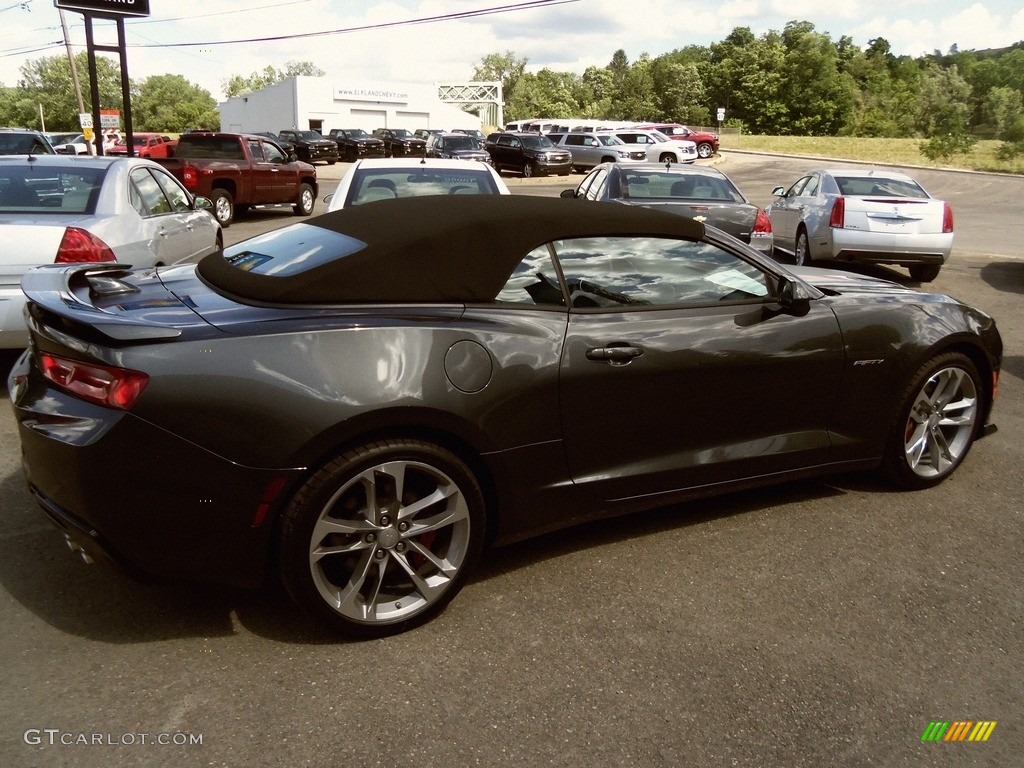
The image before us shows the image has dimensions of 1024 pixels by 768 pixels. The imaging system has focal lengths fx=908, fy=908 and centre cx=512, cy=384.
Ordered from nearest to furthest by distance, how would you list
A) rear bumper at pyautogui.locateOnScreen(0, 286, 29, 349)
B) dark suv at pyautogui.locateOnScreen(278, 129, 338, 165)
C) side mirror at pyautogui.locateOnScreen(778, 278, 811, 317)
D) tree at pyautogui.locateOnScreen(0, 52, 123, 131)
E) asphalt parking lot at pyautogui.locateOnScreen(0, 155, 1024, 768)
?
asphalt parking lot at pyautogui.locateOnScreen(0, 155, 1024, 768), side mirror at pyautogui.locateOnScreen(778, 278, 811, 317), rear bumper at pyautogui.locateOnScreen(0, 286, 29, 349), dark suv at pyautogui.locateOnScreen(278, 129, 338, 165), tree at pyautogui.locateOnScreen(0, 52, 123, 131)

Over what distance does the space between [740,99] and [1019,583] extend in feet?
360

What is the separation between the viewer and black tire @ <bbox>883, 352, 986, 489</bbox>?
15.5 ft

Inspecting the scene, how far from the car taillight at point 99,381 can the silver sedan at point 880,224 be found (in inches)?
420

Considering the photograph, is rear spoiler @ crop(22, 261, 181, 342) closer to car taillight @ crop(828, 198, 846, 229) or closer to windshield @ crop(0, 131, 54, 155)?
car taillight @ crop(828, 198, 846, 229)

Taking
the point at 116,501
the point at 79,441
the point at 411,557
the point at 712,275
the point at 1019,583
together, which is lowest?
the point at 1019,583

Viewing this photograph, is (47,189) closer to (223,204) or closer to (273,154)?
(223,204)

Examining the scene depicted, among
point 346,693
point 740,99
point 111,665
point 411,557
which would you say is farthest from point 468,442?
point 740,99

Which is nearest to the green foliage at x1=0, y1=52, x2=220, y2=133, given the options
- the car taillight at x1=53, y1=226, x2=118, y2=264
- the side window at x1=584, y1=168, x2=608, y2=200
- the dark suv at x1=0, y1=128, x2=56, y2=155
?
the dark suv at x1=0, y1=128, x2=56, y2=155

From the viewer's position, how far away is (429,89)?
8131 cm

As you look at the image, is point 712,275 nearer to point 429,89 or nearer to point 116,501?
point 116,501

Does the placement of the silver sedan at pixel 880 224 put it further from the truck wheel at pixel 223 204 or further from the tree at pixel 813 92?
the tree at pixel 813 92

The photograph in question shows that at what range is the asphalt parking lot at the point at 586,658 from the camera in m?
2.78

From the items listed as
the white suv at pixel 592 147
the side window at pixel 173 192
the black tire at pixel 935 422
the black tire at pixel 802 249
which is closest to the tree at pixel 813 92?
the white suv at pixel 592 147

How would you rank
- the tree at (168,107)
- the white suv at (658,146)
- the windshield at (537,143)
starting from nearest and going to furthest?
the windshield at (537,143) < the white suv at (658,146) < the tree at (168,107)
